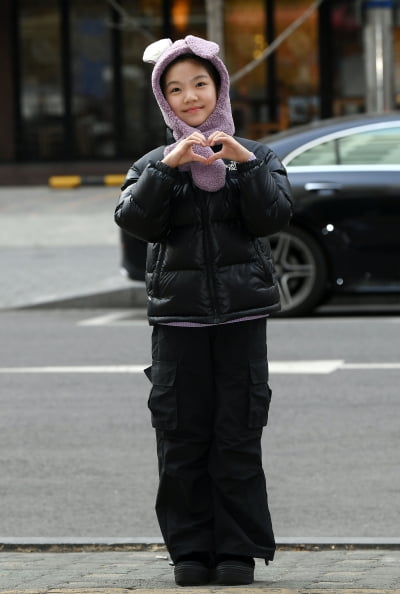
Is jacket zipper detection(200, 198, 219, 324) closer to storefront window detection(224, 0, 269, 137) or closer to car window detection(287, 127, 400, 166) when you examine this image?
car window detection(287, 127, 400, 166)

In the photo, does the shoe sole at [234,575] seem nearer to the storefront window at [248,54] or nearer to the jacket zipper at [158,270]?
the jacket zipper at [158,270]

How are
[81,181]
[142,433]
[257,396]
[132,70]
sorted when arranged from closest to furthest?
[257,396] → [142,433] → [81,181] → [132,70]

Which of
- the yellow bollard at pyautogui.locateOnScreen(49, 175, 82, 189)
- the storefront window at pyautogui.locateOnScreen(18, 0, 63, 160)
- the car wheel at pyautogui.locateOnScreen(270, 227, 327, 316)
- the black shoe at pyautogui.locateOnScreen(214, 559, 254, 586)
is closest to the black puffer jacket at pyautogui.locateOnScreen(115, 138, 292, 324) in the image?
the black shoe at pyautogui.locateOnScreen(214, 559, 254, 586)

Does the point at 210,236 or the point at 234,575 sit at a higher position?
the point at 210,236

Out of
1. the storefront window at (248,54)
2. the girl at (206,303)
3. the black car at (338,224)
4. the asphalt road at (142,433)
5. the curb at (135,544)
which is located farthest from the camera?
the storefront window at (248,54)

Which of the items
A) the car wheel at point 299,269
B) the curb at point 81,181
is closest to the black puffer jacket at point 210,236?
the car wheel at point 299,269

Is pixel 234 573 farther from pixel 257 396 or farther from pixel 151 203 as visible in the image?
pixel 151 203

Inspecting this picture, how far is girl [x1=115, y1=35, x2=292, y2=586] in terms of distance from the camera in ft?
15.1

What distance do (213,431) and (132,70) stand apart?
21.5 meters

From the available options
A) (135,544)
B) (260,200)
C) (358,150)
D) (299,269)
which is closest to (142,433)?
(135,544)

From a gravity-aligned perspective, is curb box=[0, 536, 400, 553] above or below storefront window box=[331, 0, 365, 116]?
below

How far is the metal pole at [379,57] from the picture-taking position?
2139 centimetres

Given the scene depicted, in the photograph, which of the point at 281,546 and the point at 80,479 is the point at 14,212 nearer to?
the point at 80,479

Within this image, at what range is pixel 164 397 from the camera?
4711 millimetres
